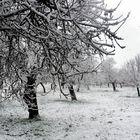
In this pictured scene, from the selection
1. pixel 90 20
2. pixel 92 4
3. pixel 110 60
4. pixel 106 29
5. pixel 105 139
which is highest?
pixel 110 60

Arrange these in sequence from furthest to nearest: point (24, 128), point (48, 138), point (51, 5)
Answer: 1. point (24, 128)
2. point (48, 138)
3. point (51, 5)

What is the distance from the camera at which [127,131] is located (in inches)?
491

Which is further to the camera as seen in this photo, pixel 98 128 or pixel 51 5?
pixel 98 128

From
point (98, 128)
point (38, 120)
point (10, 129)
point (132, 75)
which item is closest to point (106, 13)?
point (98, 128)

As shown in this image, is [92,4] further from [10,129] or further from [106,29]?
[10,129]

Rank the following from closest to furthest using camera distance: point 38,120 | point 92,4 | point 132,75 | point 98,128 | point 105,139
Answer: point 92,4
point 105,139
point 98,128
point 38,120
point 132,75

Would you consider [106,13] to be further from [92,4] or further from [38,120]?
[38,120]

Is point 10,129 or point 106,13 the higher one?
point 106,13

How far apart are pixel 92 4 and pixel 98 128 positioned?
9.87 meters

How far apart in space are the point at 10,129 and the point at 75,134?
12.7 feet

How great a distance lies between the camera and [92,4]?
15.8 ft

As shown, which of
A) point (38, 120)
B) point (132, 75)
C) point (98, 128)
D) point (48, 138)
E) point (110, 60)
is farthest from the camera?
point (110, 60)

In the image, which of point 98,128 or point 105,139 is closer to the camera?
point 105,139

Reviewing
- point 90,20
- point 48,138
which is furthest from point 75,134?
point 90,20
